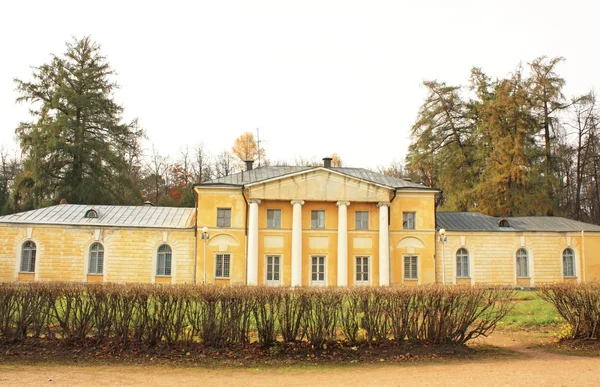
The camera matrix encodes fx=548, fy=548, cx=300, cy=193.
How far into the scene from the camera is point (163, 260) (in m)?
32.1

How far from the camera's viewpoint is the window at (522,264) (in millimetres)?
33781

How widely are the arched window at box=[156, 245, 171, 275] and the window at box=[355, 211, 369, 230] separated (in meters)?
11.3

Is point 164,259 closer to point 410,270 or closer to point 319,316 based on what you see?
point 410,270

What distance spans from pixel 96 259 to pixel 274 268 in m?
10.3

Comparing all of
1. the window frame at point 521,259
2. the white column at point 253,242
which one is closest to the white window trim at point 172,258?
the white column at point 253,242

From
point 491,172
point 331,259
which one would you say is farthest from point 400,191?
point 491,172

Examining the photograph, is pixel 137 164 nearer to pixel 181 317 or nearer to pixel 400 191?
pixel 400 191

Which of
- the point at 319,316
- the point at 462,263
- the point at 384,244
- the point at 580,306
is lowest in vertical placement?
the point at 319,316

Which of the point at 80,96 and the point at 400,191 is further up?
the point at 80,96

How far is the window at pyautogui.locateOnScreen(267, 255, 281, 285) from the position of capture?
31.7 meters

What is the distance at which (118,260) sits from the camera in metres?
31.8

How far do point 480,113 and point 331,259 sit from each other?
19.1m

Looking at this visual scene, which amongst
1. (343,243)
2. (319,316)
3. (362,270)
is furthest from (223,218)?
(319,316)

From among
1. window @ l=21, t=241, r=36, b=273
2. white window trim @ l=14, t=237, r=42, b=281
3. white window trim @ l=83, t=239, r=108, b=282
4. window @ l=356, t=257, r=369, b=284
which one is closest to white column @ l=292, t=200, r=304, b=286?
window @ l=356, t=257, r=369, b=284
